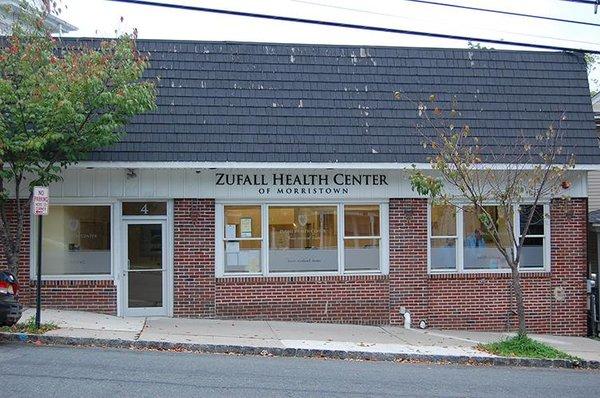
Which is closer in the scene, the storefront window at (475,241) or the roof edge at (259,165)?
the roof edge at (259,165)

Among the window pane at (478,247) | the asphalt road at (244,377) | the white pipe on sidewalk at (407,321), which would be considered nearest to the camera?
the asphalt road at (244,377)

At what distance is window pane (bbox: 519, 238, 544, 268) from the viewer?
52.6ft

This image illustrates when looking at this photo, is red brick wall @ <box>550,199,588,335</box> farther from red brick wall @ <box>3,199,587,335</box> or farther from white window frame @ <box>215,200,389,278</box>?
white window frame @ <box>215,200,389,278</box>

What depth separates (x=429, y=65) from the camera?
16.3 meters

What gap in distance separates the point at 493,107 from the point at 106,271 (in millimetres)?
8653

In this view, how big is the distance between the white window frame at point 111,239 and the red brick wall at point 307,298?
215 centimetres

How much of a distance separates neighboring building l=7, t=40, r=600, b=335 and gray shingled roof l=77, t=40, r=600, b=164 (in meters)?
0.03

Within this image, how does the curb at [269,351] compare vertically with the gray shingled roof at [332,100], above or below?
below

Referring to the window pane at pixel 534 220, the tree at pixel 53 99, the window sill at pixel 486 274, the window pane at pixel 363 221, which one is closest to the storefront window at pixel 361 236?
the window pane at pixel 363 221

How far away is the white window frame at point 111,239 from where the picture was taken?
14461mm

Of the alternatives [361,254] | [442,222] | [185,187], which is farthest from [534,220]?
[185,187]

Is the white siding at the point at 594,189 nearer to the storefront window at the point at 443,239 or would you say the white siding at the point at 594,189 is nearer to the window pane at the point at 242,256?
the storefront window at the point at 443,239

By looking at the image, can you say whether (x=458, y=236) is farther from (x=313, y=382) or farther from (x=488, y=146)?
(x=313, y=382)

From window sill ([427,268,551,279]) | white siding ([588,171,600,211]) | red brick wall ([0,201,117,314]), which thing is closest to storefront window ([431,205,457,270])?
window sill ([427,268,551,279])
